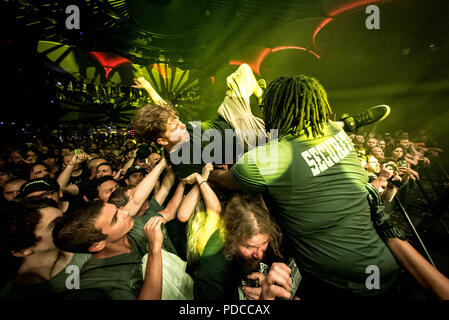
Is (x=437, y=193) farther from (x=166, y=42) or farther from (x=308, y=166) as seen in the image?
(x=166, y=42)

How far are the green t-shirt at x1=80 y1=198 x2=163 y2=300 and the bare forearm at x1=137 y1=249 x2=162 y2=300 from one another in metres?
0.10

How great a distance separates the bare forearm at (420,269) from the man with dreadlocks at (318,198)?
0.06 meters

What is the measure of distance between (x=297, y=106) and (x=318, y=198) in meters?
0.59

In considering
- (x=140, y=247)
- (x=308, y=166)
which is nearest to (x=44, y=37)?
(x=140, y=247)

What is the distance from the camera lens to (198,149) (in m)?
1.76

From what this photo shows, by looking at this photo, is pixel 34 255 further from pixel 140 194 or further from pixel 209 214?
pixel 209 214

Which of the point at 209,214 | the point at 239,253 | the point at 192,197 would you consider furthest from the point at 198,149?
the point at 239,253

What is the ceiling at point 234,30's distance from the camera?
2164mm

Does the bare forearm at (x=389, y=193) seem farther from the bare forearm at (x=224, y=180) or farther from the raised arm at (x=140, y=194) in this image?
the raised arm at (x=140, y=194)

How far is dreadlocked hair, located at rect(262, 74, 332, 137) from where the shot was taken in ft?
3.52

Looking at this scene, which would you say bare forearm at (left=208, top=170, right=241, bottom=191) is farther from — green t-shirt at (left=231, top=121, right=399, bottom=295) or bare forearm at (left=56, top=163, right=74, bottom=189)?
bare forearm at (left=56, top=163, right=74, bottom=189)

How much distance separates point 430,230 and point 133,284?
16.2 ft

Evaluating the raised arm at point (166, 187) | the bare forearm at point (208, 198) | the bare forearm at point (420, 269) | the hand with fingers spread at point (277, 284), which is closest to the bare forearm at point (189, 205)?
the bare forearm at point (208, 198)
